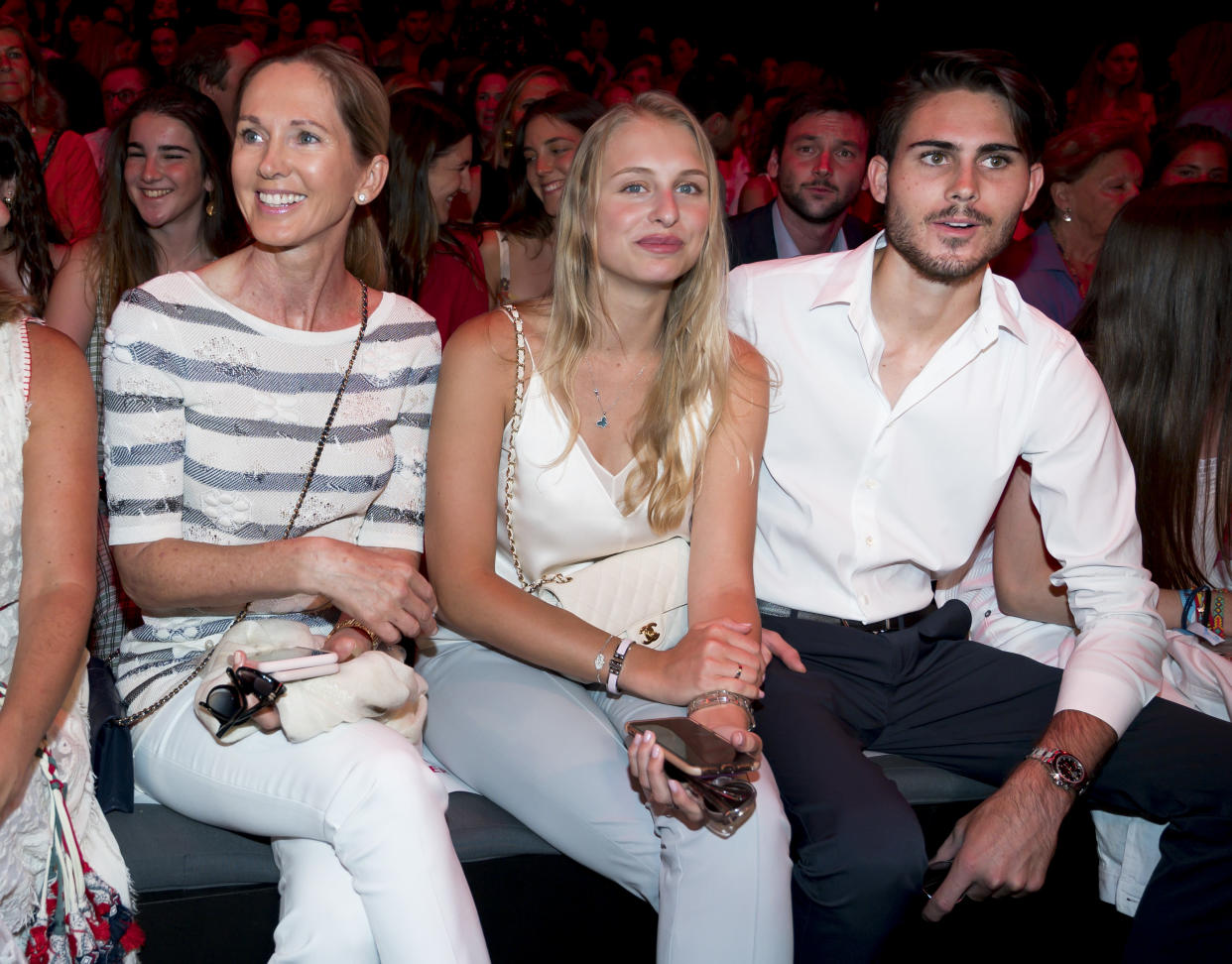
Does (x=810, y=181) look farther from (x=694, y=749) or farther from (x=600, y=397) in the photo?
(x=694, y=749)

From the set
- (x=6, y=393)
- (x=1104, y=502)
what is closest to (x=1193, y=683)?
(x=1104, y=502)

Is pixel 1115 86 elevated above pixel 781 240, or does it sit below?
above

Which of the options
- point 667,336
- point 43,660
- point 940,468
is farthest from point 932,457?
point 43,660

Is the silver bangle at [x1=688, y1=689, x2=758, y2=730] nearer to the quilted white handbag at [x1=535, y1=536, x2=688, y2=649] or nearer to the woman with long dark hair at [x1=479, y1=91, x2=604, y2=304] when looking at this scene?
the quilted white handbag at [x1=535, y1=536, x2=688, y2=649]

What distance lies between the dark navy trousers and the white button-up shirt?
0.12m

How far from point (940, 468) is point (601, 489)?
671 mm

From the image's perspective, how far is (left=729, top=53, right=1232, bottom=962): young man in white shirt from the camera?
2113 millimetres

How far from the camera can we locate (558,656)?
1927 mm

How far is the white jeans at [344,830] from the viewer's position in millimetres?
1552

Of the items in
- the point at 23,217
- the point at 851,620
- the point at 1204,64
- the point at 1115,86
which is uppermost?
the point at 1204,64

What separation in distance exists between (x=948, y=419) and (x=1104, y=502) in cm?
34

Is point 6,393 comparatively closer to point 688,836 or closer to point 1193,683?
point 688,836

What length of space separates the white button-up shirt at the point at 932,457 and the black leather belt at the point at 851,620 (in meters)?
0.01

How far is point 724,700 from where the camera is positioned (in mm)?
1831
